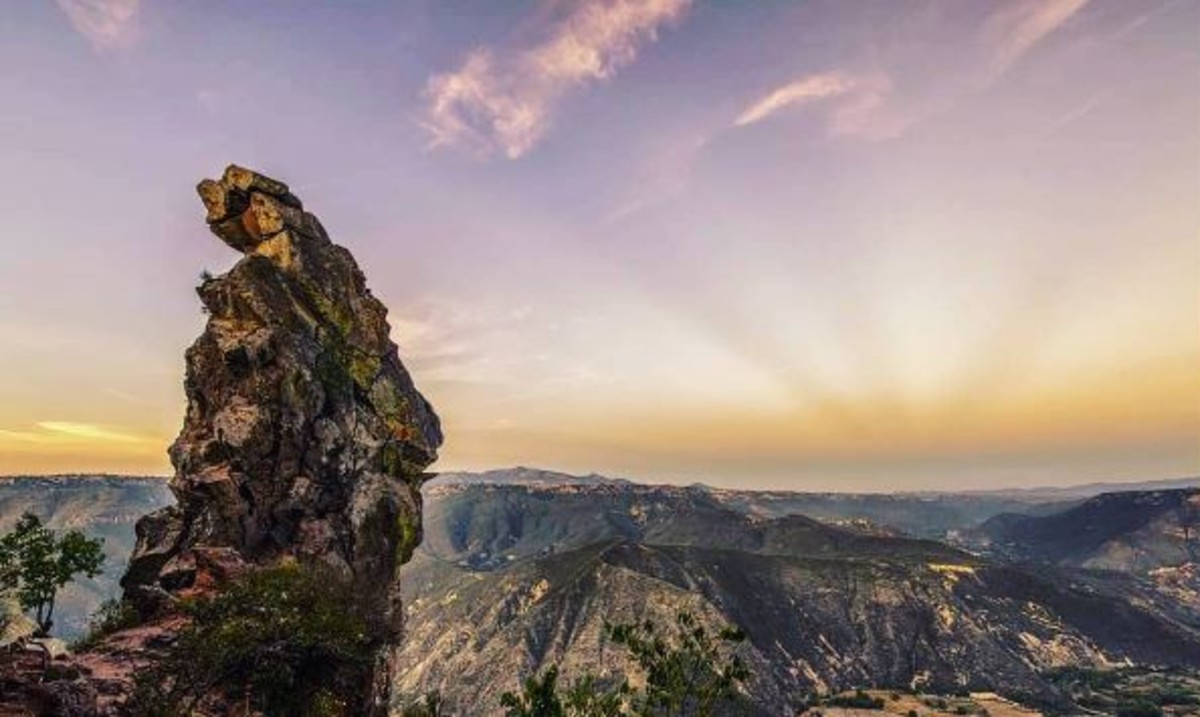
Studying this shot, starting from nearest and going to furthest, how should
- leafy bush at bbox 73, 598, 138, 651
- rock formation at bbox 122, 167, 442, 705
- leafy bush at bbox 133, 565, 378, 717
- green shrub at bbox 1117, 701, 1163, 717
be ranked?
leafy bush at bbox 133, 565, 378, 717 → leafy bush at bbox 73, 598, 138, 651 → rock formation at bbox 122, 167, 442, 705 → green shrub at bbox 1117, 701, 1163, 717

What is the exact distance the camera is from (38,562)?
155ft

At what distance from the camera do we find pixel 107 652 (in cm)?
4103

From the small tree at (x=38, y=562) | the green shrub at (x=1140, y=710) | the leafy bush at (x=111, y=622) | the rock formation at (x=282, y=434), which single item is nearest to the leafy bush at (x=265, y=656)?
the leafy bush at (x=111, y=622)

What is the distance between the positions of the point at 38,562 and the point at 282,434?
21103 mm

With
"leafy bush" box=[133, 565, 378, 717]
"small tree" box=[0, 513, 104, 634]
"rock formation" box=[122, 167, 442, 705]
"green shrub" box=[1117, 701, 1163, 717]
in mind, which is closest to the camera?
"leafy bush" box=[133, 565, 378, 717]

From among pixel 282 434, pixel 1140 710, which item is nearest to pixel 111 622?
pixel 282 434

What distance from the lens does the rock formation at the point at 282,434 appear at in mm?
61500

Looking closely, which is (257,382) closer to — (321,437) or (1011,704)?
(321,437)

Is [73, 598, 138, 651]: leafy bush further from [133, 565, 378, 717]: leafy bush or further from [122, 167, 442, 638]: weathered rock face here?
[133, 565, 378, 717]: leafy bush

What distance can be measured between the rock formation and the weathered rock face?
13cm

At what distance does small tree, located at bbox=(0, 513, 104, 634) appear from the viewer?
4656 cm

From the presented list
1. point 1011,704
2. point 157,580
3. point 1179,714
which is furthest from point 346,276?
point 1179,714

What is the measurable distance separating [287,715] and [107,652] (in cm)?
1179

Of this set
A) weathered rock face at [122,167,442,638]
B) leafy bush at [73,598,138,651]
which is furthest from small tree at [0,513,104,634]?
weathered rock face at [122,167,442,638]
